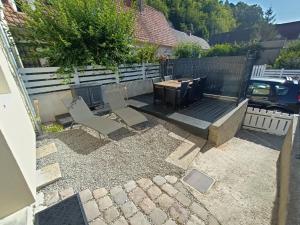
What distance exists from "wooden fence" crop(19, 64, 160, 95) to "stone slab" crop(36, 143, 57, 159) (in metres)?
2.11

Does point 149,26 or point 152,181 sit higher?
point 149,26

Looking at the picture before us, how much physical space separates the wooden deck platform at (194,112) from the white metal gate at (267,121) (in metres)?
0.95

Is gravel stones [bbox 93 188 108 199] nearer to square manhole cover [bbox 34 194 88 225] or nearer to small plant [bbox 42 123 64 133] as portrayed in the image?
square manhole cover [bbox 34 194 88 225]

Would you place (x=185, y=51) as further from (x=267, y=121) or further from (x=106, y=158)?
(x=106, y=158)

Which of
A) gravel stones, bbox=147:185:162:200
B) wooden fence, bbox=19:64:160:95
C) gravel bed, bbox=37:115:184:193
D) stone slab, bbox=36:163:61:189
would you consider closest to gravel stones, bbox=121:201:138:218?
gravel stones, bbox=147:185:162:200

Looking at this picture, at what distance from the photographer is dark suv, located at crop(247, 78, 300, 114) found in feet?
17.3

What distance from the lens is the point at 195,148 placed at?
3807mm

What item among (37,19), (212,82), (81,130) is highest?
(37,19)

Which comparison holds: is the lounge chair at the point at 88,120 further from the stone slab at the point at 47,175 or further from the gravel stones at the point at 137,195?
the gravel stones at the point at 137,195

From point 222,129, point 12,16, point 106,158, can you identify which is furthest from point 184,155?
point 12,16

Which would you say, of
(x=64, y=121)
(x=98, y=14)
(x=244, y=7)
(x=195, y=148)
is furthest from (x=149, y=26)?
(x=244, y=7)

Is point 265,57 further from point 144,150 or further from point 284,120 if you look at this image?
point 144,150

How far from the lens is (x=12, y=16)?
5.45m

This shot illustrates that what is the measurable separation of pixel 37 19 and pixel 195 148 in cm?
596
